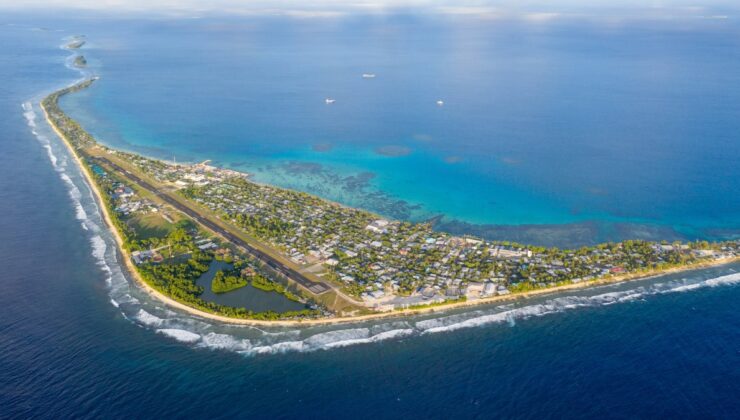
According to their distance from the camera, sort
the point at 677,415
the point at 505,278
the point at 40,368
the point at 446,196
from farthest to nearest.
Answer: the point at 446,196 → the point at 505,278 → the point at 40,368 → the point at 677,415

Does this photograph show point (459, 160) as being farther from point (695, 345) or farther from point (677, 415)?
point (677, 415)

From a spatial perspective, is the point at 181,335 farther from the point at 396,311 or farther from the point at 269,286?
the point at 396,311

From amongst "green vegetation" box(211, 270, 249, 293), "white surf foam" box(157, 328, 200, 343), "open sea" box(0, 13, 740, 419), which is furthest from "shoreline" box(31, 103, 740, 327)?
"green vegetation" box(211, 270, 249, 293)

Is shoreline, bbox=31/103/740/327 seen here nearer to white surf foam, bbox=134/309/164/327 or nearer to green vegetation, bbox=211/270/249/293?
white surf foam, bbox=134/309/164/327

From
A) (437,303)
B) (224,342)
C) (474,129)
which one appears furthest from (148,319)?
(474,129)

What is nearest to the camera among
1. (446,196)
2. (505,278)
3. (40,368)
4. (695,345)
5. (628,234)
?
(40,368)

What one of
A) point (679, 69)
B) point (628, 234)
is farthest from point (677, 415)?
point (679, 69)
